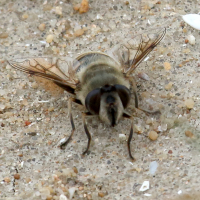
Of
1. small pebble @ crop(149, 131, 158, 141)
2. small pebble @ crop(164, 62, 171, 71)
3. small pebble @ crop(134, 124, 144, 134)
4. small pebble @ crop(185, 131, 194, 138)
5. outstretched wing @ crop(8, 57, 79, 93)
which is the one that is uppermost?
outstretched wing @ crop(8, 57, 79, 93)

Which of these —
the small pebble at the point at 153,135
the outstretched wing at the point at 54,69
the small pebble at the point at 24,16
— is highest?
the outstretched wing at the point at 54,69

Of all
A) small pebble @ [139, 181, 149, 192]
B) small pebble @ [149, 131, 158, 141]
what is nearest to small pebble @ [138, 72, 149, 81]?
small pebble @ [149, 131, 158, 141]

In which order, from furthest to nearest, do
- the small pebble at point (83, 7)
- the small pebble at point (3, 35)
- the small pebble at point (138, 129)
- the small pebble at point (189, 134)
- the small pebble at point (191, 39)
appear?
1. the small pebble at point (83, 7)
2. the small pebble at point (3, 35)
3. the small pebble at point (191, 39)
4. the small pebble at point (138, 129)
5. the small pebble at point (189, 134)

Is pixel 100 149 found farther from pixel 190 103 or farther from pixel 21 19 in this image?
pixel 21 19

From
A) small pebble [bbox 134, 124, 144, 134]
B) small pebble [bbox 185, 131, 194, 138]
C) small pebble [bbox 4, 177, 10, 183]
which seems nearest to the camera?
small pebble [bbox 4, 177, 10, 183]

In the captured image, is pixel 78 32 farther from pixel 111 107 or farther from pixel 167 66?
pixel 111 107

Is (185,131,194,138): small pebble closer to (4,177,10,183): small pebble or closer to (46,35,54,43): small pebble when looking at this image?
(4,177,10,183): small pebble

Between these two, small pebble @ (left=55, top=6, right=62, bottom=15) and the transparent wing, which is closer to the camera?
the transparent wing

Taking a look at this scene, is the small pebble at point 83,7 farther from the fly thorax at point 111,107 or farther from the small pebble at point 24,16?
the fly thorax at point 111,107

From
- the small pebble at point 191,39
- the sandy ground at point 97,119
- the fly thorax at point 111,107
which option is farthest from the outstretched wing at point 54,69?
the small pebble at point 191,39

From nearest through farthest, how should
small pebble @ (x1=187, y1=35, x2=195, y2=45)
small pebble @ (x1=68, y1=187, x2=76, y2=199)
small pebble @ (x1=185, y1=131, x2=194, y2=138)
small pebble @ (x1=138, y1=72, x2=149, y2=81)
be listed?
small pebble @ (x1=68, y1=187, x2=76, y2=199) < small pebble @ (x1=185, y1=131, x2=194, y2=138) < small pebble @ (x1=138, y1=72, x2=149, y2=81) < small pebble @ (x1=187, y1=35, x2=195, y2=45)
